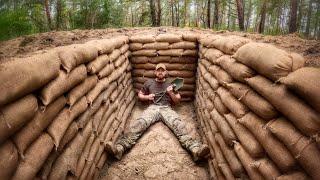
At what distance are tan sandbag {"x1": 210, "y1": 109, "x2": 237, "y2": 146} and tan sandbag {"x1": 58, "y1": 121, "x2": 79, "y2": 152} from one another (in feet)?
4.40

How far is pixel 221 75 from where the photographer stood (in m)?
3.27

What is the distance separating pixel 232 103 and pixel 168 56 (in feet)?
10.6

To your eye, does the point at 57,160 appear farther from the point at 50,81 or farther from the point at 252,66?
the point at 252,66

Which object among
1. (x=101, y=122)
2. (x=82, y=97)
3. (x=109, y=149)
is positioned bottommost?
(x=109, y=149)

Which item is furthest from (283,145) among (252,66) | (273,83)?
(252,66)

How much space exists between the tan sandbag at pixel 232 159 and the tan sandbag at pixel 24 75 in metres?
1.57

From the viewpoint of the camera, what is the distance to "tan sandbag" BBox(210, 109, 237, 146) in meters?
2.58

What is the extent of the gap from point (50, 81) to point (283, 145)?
1.59m

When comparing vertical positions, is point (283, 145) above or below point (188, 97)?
above

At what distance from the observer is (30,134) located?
5.65 feet

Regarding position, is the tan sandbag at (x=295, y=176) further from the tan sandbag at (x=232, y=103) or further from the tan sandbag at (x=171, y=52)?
the tan sandbag at (x=171, y=52)

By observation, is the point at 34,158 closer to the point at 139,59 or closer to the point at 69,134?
the point at 69,134

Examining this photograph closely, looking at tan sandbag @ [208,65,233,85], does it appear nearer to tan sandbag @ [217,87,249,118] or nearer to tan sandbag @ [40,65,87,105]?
tan sandbag @ [217,87,249,118]

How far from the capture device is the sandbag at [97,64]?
308 centimetres
